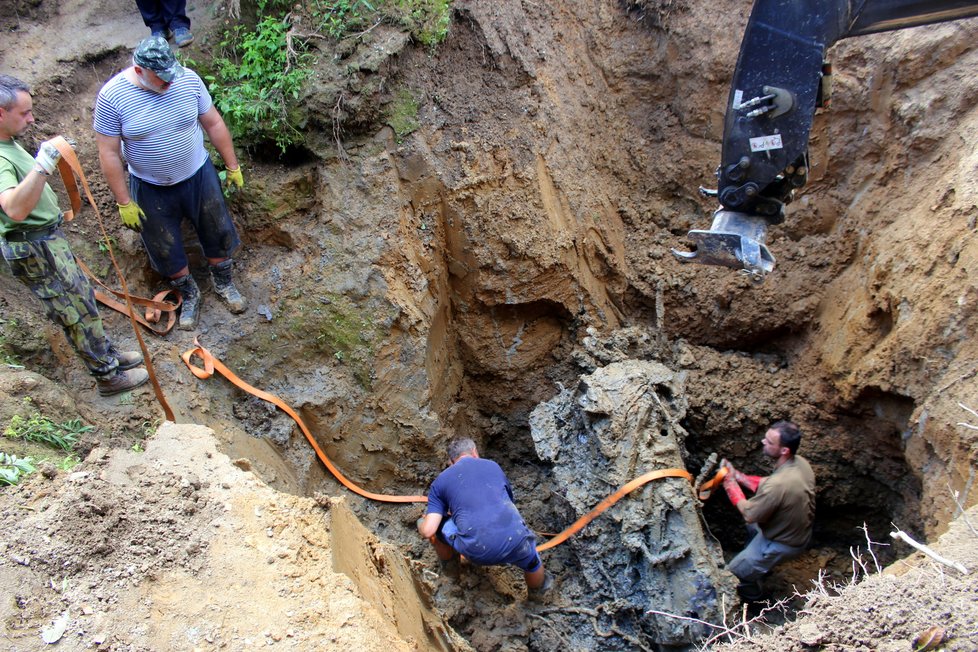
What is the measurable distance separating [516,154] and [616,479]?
2.38 meters

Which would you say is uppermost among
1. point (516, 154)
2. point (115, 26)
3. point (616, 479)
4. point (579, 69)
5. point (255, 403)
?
point (115, 26)

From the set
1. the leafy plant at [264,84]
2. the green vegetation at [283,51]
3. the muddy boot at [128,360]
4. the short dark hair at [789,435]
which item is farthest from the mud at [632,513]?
the leafy plant at [264,84]

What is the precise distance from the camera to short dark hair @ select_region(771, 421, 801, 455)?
4.30 m

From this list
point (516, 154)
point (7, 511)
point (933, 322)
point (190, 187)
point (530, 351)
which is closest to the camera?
point (7, 511)

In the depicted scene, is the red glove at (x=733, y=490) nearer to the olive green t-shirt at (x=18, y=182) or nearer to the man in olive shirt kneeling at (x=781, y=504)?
the man in olive shirt kneeling at (x=781, y=504)

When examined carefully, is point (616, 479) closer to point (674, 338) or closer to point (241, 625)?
point (674, 338)

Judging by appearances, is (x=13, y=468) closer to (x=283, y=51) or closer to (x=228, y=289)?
(x=228, y=289)

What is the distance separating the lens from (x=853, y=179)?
16.4 ft

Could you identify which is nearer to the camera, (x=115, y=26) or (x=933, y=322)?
(x=933, y=322)

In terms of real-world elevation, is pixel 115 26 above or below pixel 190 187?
above

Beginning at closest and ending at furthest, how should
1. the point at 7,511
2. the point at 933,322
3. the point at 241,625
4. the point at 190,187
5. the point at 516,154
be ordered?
the point at 241,625 < the point at 7,511 < the point at 933,322 < the point at 190,187 < the point at 516,154

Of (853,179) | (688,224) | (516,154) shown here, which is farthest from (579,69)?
(853,179)

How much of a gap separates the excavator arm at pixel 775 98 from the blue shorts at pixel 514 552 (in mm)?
2045

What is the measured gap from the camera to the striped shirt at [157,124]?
365cm
